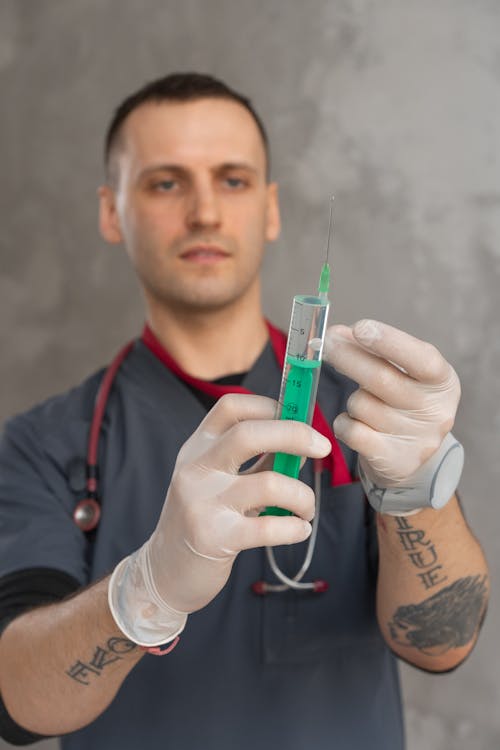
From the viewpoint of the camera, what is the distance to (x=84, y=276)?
2174 millimetres

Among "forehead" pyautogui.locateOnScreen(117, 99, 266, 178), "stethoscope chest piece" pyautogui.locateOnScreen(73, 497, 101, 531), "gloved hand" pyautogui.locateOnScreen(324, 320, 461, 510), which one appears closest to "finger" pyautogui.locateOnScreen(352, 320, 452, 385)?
"gloved hand" pyautogui.locateOnScreen(324, 320, 461, 510)

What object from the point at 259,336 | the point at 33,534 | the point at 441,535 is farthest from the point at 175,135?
the point at 441,535

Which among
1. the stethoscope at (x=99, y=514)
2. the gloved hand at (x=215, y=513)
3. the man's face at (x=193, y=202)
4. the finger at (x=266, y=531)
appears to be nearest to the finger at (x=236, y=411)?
the gloved hand at (x=215, y=513)

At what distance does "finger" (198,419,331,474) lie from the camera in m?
0.87

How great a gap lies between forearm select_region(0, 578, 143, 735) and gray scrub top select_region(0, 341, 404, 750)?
12 centimetres

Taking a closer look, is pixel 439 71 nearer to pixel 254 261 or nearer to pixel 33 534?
pixel 254 261

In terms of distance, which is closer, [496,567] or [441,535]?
[441,535]

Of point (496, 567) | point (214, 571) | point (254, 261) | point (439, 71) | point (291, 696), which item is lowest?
point (291, 696)

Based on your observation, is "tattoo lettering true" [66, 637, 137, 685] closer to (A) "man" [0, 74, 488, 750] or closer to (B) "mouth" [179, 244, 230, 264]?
(A) "man" [0, 74, 488, 750]

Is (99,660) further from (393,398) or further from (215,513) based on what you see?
(393,398)

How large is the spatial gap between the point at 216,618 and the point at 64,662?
0.92 ft

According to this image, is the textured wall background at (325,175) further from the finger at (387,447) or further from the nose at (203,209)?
the finger at (387,447)

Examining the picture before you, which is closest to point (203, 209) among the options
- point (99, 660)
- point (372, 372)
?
point (372, 372)

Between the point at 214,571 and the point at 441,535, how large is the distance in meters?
0.32
